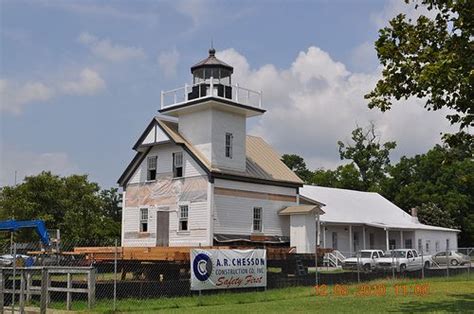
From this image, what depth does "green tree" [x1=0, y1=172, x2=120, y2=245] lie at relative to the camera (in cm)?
4741

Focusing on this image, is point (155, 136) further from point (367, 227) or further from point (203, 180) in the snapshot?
point (367, 227)

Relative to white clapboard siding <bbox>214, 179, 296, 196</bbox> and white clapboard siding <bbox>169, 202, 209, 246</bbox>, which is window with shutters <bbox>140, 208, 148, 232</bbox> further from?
white clapboard siding <bbox>214, 179, 296, 196</bbox>

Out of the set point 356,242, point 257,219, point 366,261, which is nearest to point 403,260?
point 366,261

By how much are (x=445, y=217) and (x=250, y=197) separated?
3640 cm

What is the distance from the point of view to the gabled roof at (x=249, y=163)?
3581cm

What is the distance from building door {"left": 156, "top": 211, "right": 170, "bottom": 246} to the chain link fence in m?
3.32

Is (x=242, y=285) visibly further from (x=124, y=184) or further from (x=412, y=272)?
(x=124, y=184)

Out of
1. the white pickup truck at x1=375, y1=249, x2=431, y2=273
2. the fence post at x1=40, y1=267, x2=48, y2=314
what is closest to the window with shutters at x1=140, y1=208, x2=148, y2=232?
the white pickup truck at x1=375, y1=249, x2=431, y2=273

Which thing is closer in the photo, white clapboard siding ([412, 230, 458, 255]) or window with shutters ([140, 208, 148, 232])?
window with shutters ([140, 208, 148, 232])

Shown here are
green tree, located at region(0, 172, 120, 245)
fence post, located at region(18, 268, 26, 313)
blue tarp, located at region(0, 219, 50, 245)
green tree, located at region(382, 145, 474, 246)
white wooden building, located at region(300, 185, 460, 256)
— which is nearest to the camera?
fence post, located at region(18, 268, 26, 313)

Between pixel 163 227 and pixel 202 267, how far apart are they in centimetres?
1419

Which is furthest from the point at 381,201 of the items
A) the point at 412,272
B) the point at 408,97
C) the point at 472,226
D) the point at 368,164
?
the point at 408,97

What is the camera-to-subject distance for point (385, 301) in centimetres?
2148

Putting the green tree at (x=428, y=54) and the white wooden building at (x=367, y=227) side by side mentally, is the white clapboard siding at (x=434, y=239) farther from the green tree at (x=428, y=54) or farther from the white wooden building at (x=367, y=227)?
the green tree at (x=428, y=54)
